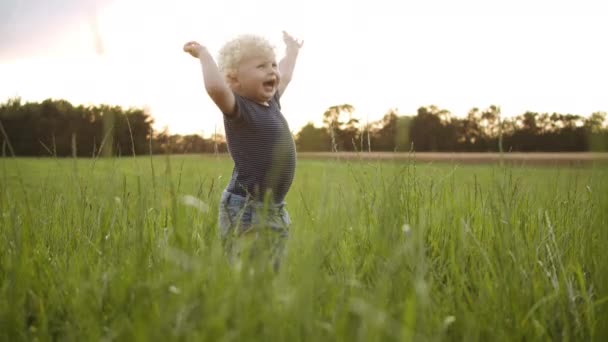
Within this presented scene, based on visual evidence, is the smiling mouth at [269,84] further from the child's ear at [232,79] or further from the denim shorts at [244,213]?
the denim shorts at [244,213]

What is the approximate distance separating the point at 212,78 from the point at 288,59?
1107 mm

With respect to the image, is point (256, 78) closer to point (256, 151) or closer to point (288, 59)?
point (256, 151)

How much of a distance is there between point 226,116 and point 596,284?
190 cm

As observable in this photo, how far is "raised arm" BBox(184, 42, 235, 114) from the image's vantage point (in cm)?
230

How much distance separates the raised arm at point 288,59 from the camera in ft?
10.7

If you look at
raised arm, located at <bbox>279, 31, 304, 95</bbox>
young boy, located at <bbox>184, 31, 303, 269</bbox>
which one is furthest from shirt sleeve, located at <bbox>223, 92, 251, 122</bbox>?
raised arm, located at <bbox>279, 31, 304, 95</bbox>

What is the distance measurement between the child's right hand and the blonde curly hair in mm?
305

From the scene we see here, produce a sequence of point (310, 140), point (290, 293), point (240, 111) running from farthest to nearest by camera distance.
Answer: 1. point (310, 140)
2. point (240, 111)
3. point (290, 293)

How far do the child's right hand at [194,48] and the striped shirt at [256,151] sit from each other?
1.04 ft

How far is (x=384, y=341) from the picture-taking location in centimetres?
129

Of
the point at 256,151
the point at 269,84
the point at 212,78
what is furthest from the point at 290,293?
the point at 269,84

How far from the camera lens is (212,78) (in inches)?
90.4

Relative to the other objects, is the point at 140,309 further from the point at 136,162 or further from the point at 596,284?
the point at 596,284

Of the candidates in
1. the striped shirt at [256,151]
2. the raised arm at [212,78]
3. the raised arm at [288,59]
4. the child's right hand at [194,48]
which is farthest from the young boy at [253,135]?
the raised arm at [288,59]
